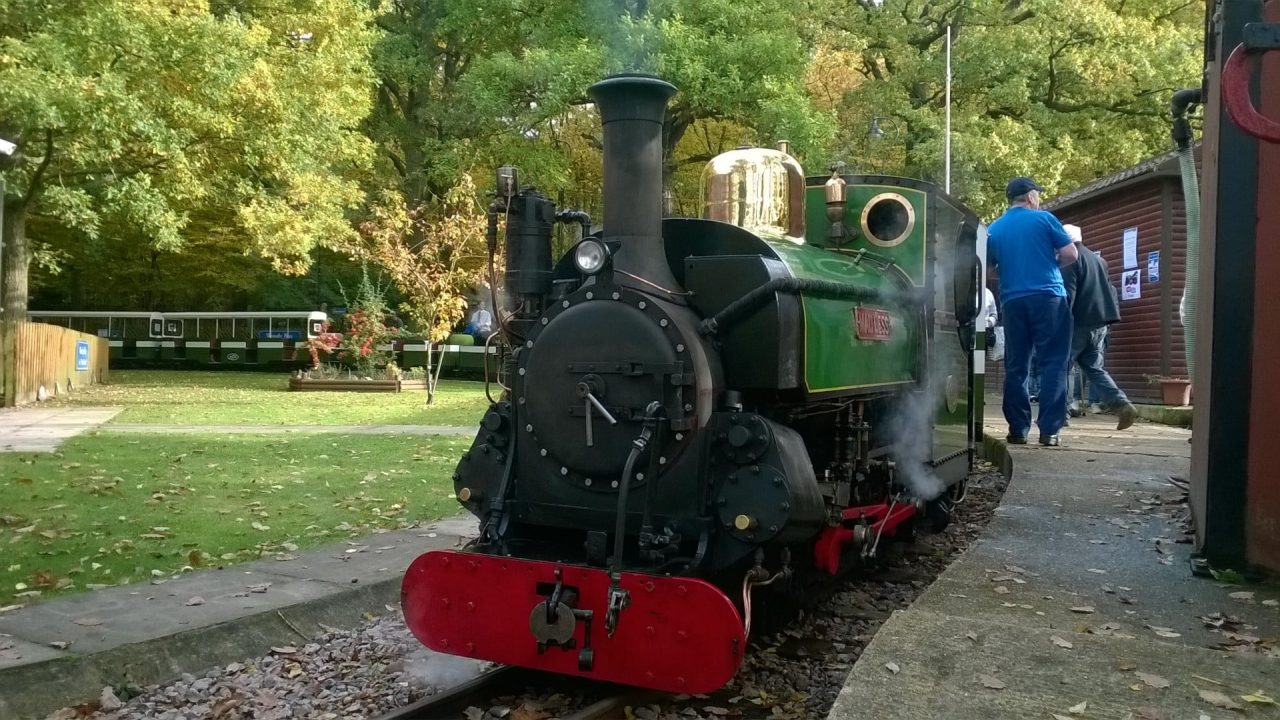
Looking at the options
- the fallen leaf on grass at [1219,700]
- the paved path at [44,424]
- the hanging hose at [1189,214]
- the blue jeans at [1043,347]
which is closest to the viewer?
the fallen leaf on grass at [1219,700]

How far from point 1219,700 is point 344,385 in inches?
688

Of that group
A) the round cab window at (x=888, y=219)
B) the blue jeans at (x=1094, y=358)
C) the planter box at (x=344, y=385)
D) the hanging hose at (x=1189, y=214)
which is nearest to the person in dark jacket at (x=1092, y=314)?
the blue jeans at (x=1094, y=358)

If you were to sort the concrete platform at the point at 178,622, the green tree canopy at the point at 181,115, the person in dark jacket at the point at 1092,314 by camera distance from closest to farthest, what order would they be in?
the concrete platform at the point at 178,622
the person in dark jacket at the point at 1092,314
the green tree canopy at the point at 181,115

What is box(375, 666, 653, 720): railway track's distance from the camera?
3.55 m

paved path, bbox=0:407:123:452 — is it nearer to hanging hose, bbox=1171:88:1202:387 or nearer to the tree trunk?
the tree trunk

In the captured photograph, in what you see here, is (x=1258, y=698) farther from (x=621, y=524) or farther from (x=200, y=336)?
(x=200, y=336)

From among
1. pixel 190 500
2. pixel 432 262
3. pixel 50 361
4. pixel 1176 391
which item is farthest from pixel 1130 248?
pixel 50 361

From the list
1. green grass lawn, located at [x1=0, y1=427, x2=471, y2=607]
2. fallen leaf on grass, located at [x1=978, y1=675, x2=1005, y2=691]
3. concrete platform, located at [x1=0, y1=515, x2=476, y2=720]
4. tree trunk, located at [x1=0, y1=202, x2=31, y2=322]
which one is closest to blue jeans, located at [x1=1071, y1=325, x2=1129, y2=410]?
green grass lawn, located at [x1=0, y1=427, x2=471, y2=607]

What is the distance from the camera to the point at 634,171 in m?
3.95

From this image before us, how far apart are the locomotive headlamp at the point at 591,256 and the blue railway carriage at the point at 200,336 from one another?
2314 centimetres

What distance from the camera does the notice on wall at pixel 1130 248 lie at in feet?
48.0

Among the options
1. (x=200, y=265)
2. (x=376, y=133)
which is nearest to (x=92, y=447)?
(x=376, y=133)

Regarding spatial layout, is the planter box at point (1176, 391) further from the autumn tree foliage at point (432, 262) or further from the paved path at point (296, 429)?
the autumn tree foliage at point (432, 262)

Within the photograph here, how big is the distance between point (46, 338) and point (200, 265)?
14169mm
